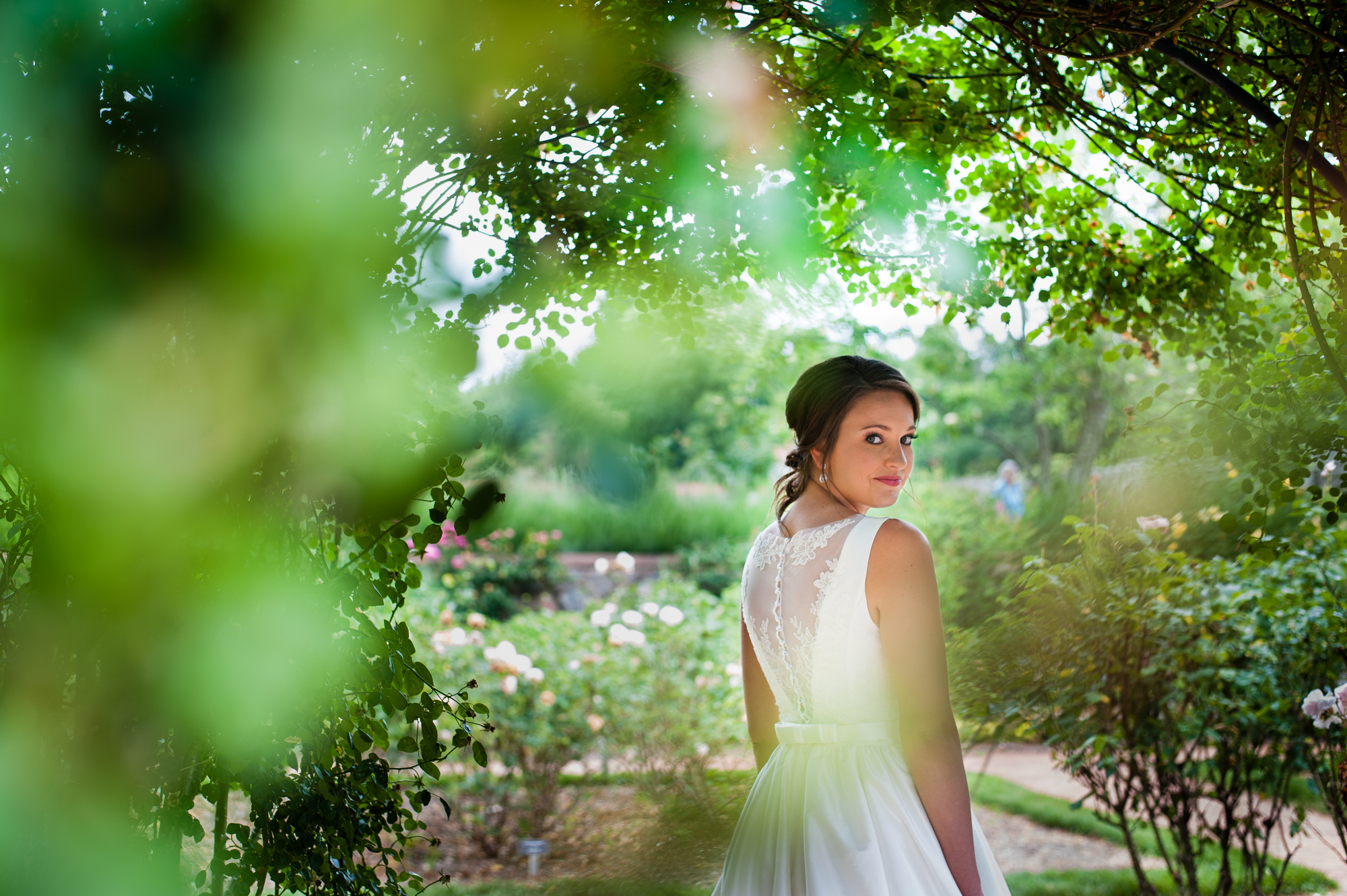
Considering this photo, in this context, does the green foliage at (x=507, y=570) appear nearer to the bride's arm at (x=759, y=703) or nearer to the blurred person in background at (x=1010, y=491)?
the blurred person in background at (x=1010, y=491)

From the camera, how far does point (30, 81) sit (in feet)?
5.77

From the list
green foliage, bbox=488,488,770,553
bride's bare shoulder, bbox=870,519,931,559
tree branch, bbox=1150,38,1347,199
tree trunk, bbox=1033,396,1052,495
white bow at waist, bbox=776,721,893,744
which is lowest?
white bow at waist, bbox=776,721,893,744

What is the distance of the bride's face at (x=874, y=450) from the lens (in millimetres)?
1946

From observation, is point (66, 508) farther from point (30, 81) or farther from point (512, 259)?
point (512, 259)

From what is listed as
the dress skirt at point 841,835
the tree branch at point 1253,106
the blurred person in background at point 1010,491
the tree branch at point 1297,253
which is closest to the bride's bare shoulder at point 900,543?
the dress skirt at point 841,835

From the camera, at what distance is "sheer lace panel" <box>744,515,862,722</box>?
1883 mm

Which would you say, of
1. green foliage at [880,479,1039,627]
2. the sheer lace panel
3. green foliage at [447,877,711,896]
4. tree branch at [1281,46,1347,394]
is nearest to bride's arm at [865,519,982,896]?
the sheer lace panel

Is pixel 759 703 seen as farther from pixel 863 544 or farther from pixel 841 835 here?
pixel 863 544

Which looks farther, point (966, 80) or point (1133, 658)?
point (1133, 658)

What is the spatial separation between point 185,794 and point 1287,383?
257 cm

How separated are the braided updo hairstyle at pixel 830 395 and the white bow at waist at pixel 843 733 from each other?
0.50m

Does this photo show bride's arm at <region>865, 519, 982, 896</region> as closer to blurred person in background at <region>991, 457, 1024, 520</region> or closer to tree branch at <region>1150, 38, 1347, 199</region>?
tree branch at <region>1150, 38, 1347, 199</region>

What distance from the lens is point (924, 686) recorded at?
1.75m

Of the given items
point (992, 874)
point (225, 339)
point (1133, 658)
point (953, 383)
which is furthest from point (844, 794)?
point (953, 383)
